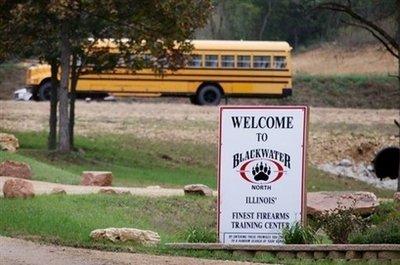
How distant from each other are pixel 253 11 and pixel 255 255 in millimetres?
44968

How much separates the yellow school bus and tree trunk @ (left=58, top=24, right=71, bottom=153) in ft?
56.6

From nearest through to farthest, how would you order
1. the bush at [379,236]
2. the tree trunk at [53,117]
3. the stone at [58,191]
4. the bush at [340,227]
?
the bush at [379,236]
the bush at [340,227]
the stone at [58,191]
the tree trunk at [53,117]

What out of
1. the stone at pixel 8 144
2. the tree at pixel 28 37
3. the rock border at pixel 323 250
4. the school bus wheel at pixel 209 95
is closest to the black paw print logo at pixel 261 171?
the rock border at pixel 323 250

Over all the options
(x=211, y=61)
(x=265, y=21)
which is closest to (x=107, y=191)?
(x=211, y=61)

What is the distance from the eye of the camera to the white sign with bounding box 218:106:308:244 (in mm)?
16484

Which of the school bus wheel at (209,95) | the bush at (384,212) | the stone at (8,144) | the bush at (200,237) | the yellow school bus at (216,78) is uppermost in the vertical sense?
the yellow school bus at (216,78)

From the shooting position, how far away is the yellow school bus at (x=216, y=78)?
53719mm

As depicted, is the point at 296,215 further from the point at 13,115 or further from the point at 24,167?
the point at 13,115

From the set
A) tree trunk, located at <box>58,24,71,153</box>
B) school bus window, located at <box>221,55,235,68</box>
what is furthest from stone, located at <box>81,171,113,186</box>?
school bus window, located at <box>221,55,235,68</box>

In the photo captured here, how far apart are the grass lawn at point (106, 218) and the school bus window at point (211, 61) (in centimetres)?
→ 2994

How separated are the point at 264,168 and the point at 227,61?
3794cm

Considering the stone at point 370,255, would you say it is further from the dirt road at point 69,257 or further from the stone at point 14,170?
the stone at point 14,170

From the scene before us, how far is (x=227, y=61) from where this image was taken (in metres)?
54.3

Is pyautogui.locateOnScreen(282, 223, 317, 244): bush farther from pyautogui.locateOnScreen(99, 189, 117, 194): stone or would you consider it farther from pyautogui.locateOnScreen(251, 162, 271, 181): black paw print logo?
pyautogui.locateOnScreen(99, 189, 117, 194): stone
